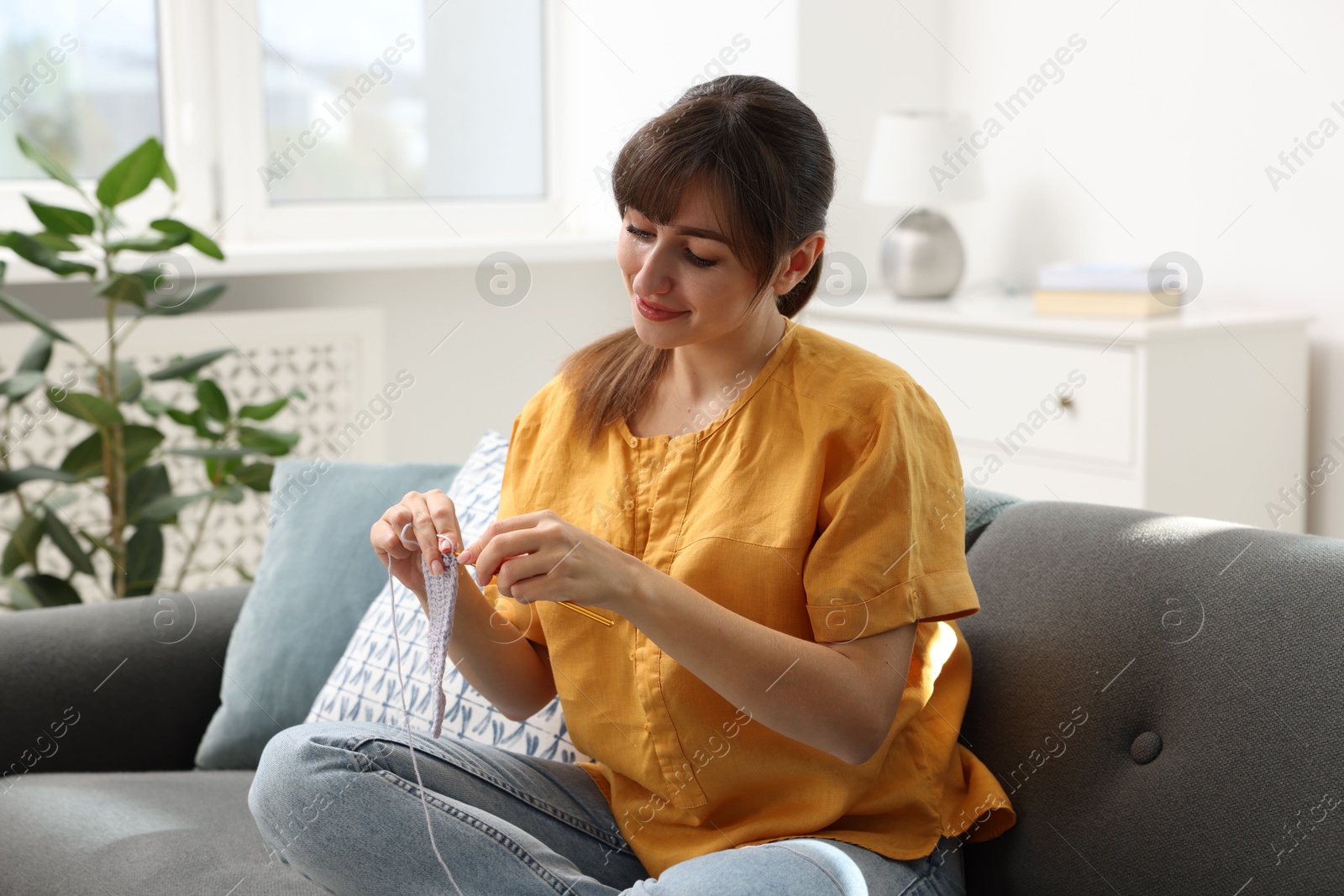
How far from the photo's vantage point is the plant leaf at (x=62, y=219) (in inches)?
78.9

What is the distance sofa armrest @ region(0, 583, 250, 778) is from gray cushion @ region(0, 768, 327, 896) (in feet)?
0.17

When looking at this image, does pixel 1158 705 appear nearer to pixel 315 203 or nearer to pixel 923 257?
pixel 923 257

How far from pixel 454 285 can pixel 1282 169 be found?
1875mm

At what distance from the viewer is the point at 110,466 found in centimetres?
216

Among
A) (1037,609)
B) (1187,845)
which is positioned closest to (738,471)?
(1037,609)

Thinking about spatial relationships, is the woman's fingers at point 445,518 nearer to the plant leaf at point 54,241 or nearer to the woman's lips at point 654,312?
the woman's lips at point 654,312

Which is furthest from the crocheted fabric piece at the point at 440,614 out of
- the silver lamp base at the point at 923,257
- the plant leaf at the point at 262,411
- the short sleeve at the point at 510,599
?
the silver lamp base at the point at 923,257

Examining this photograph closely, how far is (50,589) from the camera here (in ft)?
6.90

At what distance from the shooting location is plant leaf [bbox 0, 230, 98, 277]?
1.99 metres

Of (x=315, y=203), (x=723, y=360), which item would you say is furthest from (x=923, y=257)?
(x=723, y=360)

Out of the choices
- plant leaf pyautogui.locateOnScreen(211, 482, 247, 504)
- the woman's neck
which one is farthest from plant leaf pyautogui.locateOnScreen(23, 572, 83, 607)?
the woman's neck

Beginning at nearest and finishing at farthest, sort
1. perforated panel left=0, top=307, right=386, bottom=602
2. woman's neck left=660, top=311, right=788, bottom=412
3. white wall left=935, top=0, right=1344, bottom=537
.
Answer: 1. woman's neck left=660, top=311, right=788, bottom=412
2. white wall left=935, top=0, right=1344, bottom=537
3. perforated panel left=0, top=307, right=386, bottom=602

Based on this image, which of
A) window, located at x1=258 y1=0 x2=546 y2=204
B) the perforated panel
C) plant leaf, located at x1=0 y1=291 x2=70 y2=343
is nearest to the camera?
plant leaf, located at x1=0 y1=291 x2=70 y2=343

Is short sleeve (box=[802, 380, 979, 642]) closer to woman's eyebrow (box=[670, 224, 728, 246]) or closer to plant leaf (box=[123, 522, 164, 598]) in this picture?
woman's eyebrow (box=[670, 224, 728, 246])
